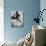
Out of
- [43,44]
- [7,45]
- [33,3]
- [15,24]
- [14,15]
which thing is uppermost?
[33,3]

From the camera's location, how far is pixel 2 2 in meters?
4.99

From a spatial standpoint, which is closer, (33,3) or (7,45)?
(7,45)

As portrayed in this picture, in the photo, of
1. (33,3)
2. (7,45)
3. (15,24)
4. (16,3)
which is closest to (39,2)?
(33,3)

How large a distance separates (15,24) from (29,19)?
0.55 meters

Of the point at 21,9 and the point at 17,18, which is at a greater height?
the point at 21,9

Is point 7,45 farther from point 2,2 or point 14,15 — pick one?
point 2,2

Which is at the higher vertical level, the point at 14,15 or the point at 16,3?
the point at 16,3

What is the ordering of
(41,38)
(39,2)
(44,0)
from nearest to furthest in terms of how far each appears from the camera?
(41,38), (44,0), (39,2)

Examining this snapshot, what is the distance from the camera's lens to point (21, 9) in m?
4.97

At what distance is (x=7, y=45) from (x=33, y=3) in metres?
1.96

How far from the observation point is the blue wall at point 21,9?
4941 millimetres

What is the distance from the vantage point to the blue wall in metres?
4.94

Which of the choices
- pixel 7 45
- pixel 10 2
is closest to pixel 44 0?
pixel 10 2

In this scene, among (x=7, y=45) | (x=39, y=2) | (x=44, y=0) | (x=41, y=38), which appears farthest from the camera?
(x=39, y=2)
